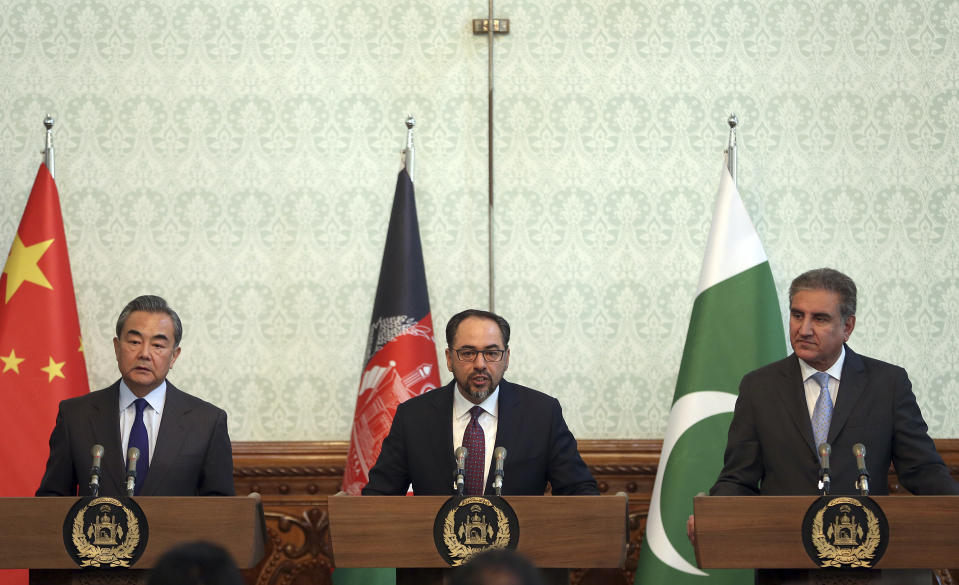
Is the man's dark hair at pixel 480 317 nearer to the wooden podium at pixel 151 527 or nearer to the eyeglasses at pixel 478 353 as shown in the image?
the eyeglasses at pixel 478 353

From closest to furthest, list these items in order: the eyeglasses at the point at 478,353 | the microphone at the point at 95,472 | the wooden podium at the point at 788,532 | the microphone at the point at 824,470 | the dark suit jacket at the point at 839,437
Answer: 1. the wooden podium at the point at 788,532
2. the microphone at the point at 824,470
3. the microphone at the point at 95,472
4. the dark suit jacket at the point at 839,437
5. the eyeglasses at the point at 478,353

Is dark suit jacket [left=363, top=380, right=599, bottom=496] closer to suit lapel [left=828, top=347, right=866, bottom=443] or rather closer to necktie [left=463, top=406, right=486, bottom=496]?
necktie [left=463, top=406, right=486, bottom=496]

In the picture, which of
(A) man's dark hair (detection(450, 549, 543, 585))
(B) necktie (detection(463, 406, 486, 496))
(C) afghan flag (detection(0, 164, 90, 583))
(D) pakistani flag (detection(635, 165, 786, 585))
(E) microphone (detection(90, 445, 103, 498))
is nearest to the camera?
(A) man's dark hair (detection(450, 549, 543, 585))

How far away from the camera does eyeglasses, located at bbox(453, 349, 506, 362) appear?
13.6 feet

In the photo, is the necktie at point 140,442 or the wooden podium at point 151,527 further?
the necktie at point 140,442

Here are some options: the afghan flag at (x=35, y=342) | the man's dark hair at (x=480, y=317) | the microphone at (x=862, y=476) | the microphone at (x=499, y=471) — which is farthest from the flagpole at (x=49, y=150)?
the microphone at (x=862, y=476)

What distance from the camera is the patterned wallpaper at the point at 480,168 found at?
5688mm

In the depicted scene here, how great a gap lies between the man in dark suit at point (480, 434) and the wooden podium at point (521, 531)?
0.64m

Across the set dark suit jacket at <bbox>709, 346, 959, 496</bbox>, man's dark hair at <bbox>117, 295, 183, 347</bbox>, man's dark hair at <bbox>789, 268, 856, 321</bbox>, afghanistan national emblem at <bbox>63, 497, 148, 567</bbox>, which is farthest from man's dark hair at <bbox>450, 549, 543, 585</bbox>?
man's dark hair at <bbox>117, 295, 183, 347</bbox>

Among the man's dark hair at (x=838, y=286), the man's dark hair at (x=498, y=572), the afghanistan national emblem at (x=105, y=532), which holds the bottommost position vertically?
the afghanistan national emblem at (x=105, y=532)

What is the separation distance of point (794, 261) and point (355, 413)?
94.8 inches

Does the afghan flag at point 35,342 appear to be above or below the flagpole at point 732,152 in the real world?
below

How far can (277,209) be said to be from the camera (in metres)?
5.77

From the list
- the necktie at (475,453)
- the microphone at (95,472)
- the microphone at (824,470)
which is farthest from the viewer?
the necktie at (475,453)
